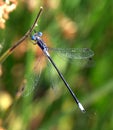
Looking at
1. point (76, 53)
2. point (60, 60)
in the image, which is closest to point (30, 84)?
point (76, 53)

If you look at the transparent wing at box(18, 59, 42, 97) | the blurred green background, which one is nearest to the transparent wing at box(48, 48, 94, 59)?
the transparent wing at box(18, 59, 42, 97)

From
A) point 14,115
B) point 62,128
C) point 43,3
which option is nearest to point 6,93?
point 14,115

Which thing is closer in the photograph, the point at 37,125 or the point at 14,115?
the point at 14,115

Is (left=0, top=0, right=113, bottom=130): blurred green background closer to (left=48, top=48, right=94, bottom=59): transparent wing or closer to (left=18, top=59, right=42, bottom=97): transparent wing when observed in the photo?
(left=48, top=48, right=94, bottom=59): transparent wing

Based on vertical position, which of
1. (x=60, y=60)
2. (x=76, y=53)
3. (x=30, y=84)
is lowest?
(x=60, y=60)

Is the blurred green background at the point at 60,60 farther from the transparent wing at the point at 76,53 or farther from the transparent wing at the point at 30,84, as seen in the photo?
the transparent wing at the point at 30,84

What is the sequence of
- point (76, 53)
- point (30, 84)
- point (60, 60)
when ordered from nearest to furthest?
point (30, 84), point (76, 53), point (60, 60)

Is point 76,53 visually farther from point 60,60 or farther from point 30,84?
point 60,60

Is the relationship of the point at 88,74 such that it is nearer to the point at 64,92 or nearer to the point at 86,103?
the point at 64,92
